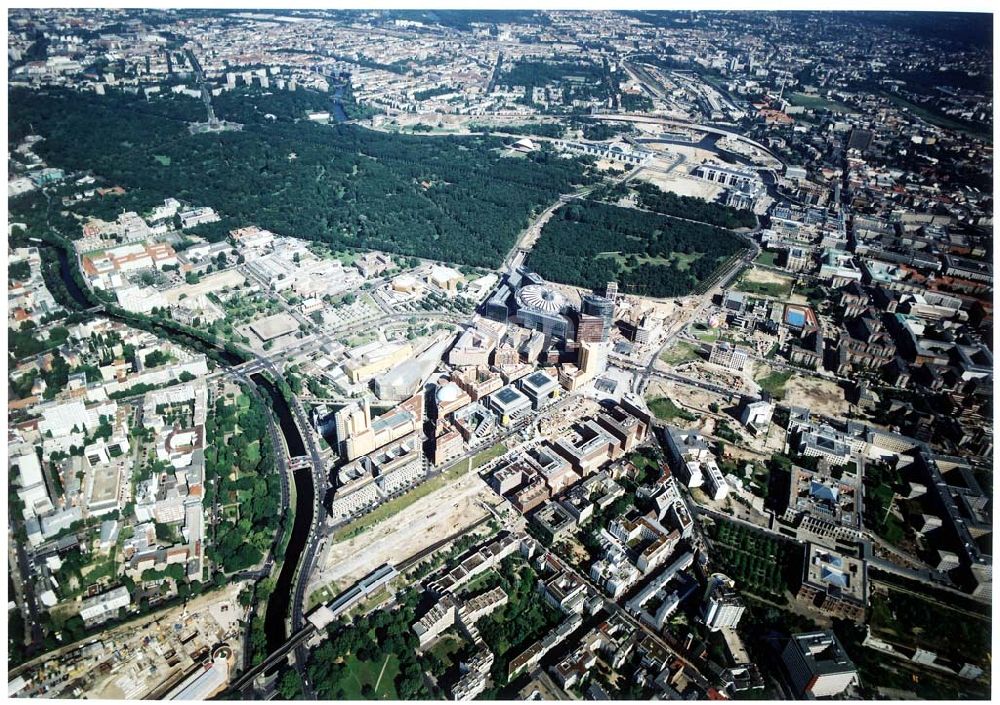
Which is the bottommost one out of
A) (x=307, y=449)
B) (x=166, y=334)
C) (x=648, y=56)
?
(x=307, y=449)

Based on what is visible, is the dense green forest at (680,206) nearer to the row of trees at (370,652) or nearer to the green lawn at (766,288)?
the green lawn at (766,288)

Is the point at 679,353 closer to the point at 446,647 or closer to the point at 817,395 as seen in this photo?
the point at 817,395

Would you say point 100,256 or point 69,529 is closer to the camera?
point 69,529

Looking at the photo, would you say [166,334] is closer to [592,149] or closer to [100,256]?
[100,256]

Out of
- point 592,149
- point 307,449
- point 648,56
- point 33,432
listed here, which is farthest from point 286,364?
point 648,56

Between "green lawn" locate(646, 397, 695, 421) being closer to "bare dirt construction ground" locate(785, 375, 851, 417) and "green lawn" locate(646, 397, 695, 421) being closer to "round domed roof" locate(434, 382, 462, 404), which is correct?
"bare dirt construction ground" locate(785, 375, 851, 417)

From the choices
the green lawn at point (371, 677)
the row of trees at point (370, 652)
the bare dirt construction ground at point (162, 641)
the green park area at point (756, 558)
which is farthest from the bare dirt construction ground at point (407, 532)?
the green park area at point (756, 558)

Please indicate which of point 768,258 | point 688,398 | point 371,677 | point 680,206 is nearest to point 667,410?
point 688,398
